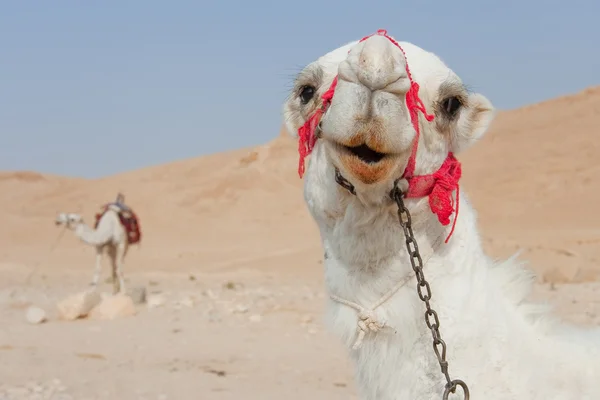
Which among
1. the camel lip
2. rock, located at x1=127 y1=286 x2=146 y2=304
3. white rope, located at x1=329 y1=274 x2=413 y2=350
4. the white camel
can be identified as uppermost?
the white camel

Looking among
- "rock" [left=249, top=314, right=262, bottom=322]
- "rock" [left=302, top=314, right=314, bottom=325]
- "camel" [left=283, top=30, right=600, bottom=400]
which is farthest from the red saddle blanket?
"camel" [left=283, top=30, right=600, bottom=400]

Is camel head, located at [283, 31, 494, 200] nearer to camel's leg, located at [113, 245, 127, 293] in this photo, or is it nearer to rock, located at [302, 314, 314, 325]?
rock, located at [302, 314, 314, 325]

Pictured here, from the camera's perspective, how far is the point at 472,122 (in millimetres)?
2684

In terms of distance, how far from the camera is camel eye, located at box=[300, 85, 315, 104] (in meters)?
2.77

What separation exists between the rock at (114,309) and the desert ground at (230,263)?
0.36 feet

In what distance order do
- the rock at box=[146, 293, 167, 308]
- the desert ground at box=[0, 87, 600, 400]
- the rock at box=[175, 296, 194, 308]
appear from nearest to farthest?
the desert ground at box=[0, 87, 600, 400] < the rock at box=[146, 293, 167, 308] < the rock at box=[175, 296, 194, 308]

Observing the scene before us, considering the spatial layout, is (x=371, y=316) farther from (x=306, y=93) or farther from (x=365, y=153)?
(x=306, y=93)

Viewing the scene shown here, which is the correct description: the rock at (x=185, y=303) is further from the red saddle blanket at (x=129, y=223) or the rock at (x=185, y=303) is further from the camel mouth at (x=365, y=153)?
the camel mouth at (x=365, y=153)

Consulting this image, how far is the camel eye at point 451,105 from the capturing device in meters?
2.62

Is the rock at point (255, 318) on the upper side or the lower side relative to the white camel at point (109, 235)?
lower

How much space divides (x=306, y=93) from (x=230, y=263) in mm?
21371

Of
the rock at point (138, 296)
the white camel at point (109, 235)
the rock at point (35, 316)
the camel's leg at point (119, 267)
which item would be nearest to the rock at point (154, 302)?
the rock at point (138, 296)

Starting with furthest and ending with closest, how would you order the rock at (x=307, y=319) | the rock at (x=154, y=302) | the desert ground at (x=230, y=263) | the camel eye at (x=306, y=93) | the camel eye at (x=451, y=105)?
the rock at (x=154, y=302)
the rock at (x=307, y=319)
the desert ground at (x=230, y=263)
the camel eye at (x=306, y=93)
the camel eye at (x=451, y=105)

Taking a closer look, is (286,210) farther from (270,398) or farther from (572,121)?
(270,398)
